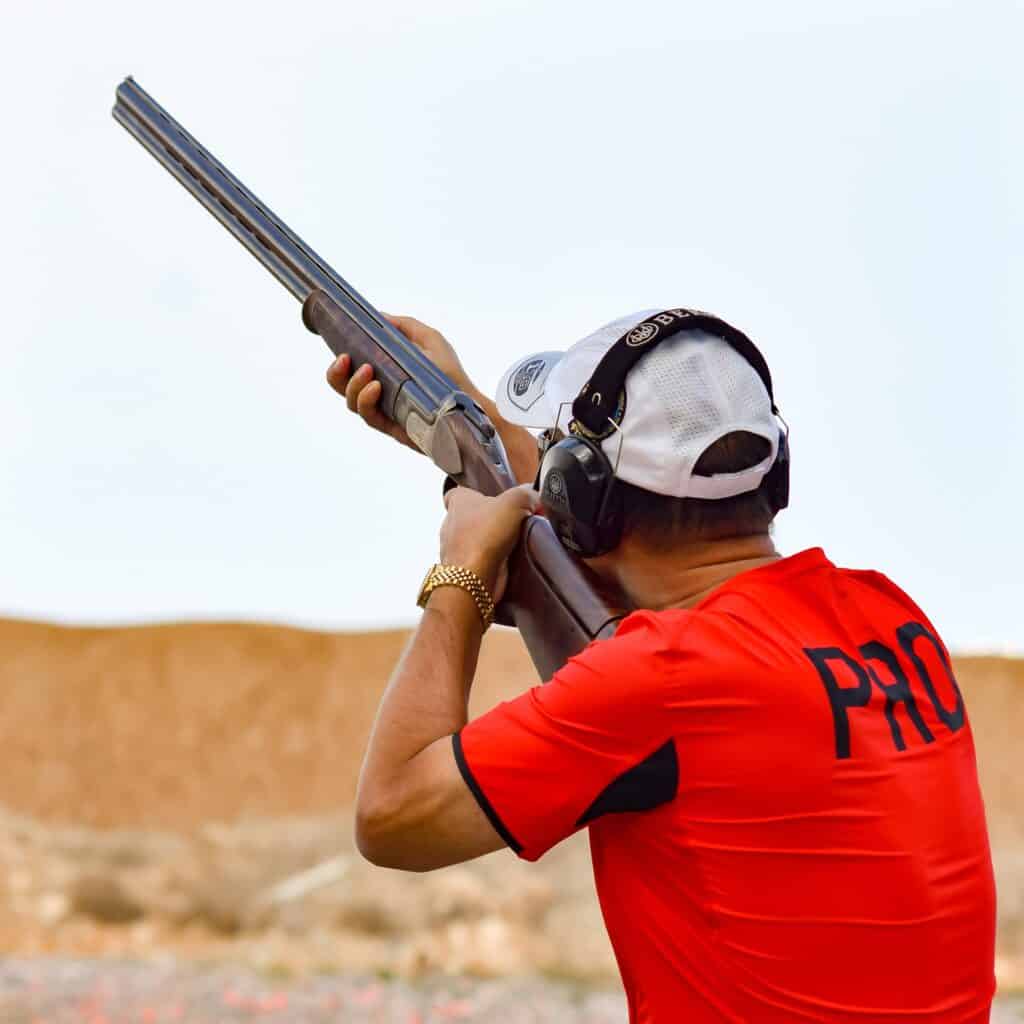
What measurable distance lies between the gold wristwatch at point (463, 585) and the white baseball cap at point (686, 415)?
0.71 ft

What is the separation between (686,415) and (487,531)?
0.33 metres

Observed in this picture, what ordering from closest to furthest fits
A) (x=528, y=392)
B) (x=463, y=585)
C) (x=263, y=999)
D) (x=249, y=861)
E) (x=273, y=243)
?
(x=463, y=585) < (x=528, y=392) < (x=273, y=243) < (x=263, y=999) < (x=249, y=861)

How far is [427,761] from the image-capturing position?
4.30 ft

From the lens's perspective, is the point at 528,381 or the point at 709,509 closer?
the point at 709,509

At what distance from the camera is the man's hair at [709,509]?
138 centimetres

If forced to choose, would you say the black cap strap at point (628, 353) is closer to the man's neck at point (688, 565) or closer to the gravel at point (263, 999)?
the man's neck at point (688, 565)

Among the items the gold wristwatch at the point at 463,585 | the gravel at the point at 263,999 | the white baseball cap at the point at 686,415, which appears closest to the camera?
the white baseball cap at the point at 686,415

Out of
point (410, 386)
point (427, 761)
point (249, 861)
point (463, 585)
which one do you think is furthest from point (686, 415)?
point (249, 861)

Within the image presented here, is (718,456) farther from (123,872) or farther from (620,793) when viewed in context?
(123,872)

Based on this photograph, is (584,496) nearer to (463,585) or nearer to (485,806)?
(463,585)

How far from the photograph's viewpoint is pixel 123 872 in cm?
905

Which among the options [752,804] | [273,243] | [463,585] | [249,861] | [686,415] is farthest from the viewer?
[249,861]

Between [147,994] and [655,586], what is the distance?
683 cm

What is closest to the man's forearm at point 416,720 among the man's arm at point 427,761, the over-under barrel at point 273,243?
the man's arm at point 427,761
